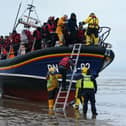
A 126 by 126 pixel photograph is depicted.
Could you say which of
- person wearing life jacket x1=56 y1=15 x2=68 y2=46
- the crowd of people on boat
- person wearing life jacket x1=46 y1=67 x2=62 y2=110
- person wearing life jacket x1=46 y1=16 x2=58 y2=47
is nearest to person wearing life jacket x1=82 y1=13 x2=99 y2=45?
the crowd of people on boat

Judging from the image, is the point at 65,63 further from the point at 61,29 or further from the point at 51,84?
the point at 61,29

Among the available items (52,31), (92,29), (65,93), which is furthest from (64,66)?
(52,31)

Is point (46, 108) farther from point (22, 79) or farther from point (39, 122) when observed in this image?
point (39, 122)

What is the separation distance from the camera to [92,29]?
1359cm

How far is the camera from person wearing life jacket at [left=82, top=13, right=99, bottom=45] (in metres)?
13.4

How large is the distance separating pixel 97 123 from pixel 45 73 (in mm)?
3842

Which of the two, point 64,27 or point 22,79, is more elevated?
point 64,27

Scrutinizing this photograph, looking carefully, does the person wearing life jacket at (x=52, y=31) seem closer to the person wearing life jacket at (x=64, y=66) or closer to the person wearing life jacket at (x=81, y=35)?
the person wearing life jacket at (x=81, y=35)

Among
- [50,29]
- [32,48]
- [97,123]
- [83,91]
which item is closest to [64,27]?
[50,29]

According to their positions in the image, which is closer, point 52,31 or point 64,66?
point 64,66

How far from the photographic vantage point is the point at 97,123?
418 inches

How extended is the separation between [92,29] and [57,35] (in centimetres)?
136

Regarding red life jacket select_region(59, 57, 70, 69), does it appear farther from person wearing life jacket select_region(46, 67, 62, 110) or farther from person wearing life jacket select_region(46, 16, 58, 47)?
person wearing life jacket select_region(46, 16, 58, 47)

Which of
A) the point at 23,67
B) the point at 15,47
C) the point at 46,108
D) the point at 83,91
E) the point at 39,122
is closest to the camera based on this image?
the point at 39,122
